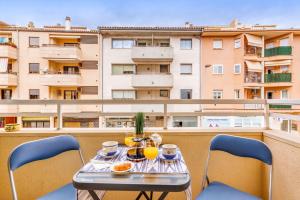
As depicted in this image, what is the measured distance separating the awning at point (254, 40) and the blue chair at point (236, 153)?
10.3 meters

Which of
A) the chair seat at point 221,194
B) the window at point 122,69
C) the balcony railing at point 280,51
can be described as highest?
the balcony railing at point 280,51

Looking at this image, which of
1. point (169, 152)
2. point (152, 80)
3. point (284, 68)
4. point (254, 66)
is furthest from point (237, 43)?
point (169, 152)

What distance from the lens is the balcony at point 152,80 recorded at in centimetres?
969

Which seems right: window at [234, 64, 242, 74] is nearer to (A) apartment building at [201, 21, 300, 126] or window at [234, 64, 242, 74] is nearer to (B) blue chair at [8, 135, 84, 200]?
(A) apartment building at [201, 21, 300, 126]

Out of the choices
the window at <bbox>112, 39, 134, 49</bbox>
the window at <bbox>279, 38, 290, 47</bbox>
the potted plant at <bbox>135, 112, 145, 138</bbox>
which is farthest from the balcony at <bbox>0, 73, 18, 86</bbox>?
the window at <bbox>279, 38, 290, 47</bbox>

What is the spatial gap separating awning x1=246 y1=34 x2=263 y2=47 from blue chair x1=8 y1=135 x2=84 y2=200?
11058 millimetres

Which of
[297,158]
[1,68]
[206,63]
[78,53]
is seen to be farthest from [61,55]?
[297,158]

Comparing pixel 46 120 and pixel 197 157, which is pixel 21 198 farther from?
pixel 46 120

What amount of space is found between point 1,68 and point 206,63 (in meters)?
11.5

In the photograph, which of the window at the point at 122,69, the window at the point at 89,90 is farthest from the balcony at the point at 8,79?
the window at the point at 122,69

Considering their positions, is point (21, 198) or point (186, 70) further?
point (186, 70)

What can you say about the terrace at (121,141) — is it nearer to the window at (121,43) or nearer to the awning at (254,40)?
the window at (121,43)

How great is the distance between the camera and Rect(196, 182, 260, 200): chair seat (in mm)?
1257

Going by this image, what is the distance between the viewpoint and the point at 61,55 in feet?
31.9
